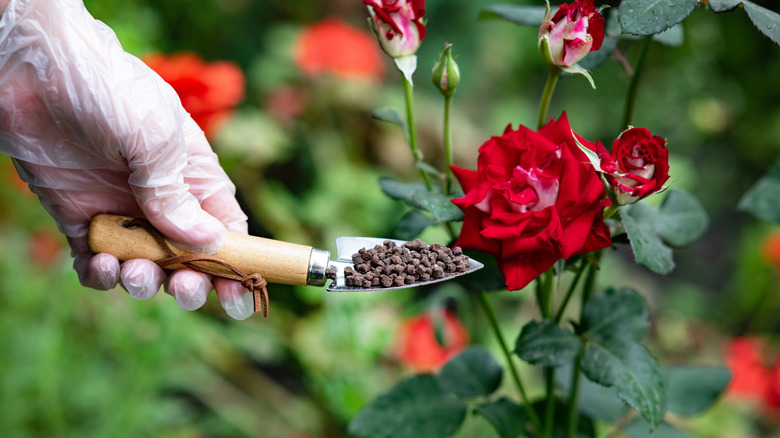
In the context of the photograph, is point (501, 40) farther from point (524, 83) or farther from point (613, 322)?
point (613, 322)

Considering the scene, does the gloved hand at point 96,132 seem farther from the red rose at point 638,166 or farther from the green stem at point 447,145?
the red rose at point 638,166

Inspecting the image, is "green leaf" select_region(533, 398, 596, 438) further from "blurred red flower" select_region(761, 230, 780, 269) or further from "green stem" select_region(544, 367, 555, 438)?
"blurred red flower" select_region(761, 230, 780, 269)

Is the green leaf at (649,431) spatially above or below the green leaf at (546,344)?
below

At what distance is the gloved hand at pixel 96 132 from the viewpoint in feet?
1.65

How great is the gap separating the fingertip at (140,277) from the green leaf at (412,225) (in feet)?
0.75

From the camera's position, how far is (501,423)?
0.59m

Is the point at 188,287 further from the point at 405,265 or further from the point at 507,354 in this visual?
the point at 507,354

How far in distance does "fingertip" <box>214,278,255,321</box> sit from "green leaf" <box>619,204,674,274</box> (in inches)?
12.9

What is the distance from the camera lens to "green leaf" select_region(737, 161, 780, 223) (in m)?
0.72

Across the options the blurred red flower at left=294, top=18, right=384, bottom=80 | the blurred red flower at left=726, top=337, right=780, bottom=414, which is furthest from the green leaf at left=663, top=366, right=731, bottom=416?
the blurred red flower at left=294, top=18, right=384, bottom=80

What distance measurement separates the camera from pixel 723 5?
473 mm

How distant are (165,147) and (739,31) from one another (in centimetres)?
193

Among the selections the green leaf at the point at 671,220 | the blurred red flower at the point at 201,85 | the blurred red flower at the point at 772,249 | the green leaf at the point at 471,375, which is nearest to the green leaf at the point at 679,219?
the green leaf at the point at 671,220

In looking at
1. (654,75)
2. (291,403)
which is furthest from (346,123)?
(654,75)
